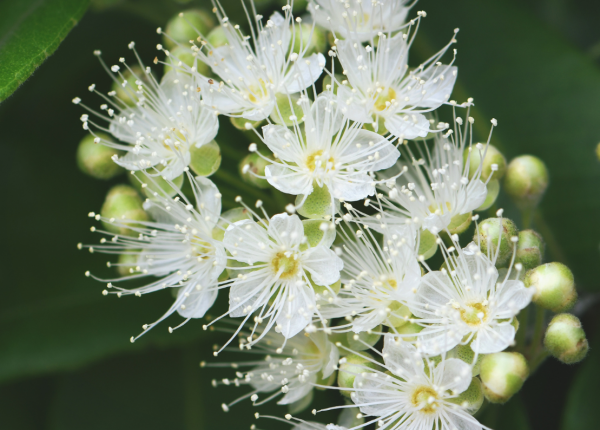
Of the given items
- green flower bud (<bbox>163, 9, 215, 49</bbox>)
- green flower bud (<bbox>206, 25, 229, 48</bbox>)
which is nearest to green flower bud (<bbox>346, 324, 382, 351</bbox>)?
green flower bud (<bbox>206, 25, 229, 48</bbox>)

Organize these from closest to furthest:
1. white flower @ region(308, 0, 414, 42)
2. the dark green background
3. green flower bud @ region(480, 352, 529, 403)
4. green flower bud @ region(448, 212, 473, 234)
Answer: green flower bud @ region(480, 352, 529, 403), green flower bud @ region(448, 212, 473, 234), white flower @ region(308, 0, 414, 42), the dark green background

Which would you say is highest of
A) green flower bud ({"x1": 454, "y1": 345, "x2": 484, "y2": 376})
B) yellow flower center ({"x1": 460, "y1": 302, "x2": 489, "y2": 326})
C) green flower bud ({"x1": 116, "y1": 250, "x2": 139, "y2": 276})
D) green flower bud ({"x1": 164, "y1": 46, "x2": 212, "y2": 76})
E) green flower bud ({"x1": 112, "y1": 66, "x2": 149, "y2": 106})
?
green flower bud ({"x1": 164, "y1": 46, "x2": 212, "y2": 76})

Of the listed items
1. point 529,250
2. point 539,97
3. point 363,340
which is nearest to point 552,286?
point 529,250

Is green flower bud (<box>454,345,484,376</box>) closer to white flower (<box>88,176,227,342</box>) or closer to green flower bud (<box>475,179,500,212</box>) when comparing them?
green flower bud (<box>475,179,500,212</box>)

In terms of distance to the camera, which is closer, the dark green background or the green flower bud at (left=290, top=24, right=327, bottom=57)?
the green flower bud at (left=290, top=24, right=327, bottom=57)

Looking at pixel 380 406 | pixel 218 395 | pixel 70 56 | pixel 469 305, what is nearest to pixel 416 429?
pixel 380 406

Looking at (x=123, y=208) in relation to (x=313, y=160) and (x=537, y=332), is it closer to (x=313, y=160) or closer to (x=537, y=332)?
(x=313, y=160)

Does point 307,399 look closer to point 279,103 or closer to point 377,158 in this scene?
point 377,158

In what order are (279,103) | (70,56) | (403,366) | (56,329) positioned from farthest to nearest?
1. (70,56)
2. (56,329)
3. (279,103)
4. (403,366)
